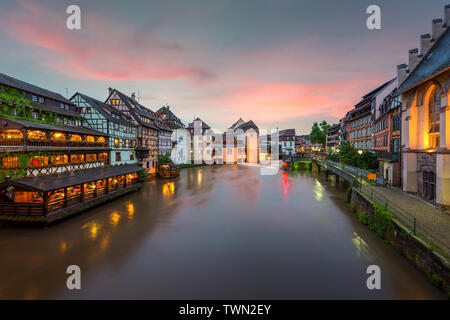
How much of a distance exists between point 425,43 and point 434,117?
7359mm

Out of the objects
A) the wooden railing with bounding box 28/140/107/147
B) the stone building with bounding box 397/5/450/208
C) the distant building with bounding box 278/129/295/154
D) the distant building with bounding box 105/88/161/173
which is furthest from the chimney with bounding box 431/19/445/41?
the distant building with bounding box 278/129/295/154

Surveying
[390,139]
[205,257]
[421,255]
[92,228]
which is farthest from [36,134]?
[390,139]

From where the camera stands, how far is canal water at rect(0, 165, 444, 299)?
28.1ft

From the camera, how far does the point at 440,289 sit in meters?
8.25

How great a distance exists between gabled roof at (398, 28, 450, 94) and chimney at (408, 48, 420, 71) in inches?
16.4

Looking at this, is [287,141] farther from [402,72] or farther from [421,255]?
[421,255]

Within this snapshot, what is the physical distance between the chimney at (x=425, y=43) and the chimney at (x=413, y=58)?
0.58m

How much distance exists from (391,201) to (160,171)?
1386 inches

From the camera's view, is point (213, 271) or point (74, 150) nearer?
point (213, 271)

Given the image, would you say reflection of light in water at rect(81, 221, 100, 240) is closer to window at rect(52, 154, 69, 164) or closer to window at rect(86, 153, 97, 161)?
window at rect(52, 154, 69, 164)

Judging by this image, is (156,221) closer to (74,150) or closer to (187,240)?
(187,240)

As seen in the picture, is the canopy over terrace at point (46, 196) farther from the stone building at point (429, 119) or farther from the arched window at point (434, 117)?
the arched window at point (434, 117)

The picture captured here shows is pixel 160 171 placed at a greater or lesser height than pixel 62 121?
lesser
